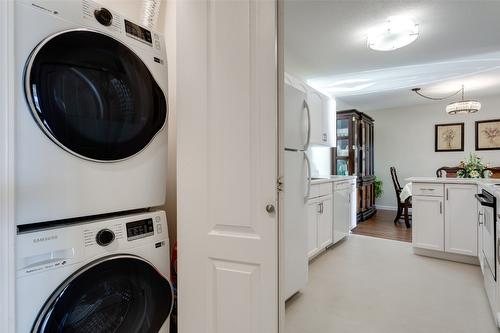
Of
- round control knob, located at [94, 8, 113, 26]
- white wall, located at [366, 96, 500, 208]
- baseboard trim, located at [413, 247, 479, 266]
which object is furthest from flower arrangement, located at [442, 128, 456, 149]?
round control knob, located at [94, 8, 113, 26]

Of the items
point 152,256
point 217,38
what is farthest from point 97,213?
point 217,38

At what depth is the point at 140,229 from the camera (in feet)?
3.69

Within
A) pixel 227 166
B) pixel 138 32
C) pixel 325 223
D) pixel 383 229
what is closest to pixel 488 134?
pixel 383 229

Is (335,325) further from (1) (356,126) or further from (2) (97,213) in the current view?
(1) (356,126)

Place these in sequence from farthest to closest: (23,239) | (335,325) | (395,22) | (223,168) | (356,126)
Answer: (356,126) → (395,22) → (335,325) → (223,168) → (23,239)

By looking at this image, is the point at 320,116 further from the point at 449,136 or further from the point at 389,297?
the point at 449,136

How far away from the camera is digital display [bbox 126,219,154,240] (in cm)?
109

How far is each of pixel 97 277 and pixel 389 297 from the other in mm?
2332

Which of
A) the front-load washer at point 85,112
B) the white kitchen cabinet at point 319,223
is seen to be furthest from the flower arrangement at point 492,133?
the front-load washer at point 85,112

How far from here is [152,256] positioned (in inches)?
45.5

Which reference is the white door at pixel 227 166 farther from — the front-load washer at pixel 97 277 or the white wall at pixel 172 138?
the white wall at pixel 172 138

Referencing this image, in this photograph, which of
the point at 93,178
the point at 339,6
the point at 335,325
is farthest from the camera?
the point at 339,6

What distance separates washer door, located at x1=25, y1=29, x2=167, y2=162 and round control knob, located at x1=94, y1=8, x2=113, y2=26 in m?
0.07

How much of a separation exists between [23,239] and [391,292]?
106 inches
